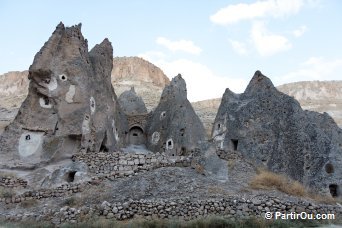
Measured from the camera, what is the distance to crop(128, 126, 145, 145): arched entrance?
28516mm

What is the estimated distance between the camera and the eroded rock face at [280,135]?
59.0 feet

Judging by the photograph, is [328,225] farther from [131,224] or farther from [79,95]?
[79,95]

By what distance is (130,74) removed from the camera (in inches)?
3191

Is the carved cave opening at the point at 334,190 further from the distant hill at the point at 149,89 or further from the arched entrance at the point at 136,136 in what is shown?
Answer: the distant hill at the point at 149,89

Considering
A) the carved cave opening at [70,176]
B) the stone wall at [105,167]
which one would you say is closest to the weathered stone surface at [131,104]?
the stone wall at [105,167]

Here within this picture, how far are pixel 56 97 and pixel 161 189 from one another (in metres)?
9.19

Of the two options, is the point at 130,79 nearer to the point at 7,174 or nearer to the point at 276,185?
the point at 7,174

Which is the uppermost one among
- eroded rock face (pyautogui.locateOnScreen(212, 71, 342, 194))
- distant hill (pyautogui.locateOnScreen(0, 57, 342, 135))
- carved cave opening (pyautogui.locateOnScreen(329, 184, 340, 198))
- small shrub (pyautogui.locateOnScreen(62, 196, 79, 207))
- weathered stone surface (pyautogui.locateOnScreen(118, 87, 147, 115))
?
distant hill (pyautogui.locateOnScreen(0, 57, 342, 135))

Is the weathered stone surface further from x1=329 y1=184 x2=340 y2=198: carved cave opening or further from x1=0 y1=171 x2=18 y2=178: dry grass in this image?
x1=329 y1=184 x2=340 y2=198: carved cave opening

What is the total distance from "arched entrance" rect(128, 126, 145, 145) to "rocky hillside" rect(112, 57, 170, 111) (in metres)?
43.5

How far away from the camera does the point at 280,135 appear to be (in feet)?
66.0

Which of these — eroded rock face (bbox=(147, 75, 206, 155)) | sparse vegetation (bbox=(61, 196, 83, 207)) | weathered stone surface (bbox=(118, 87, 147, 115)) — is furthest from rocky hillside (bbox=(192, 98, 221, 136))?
sparse vegetation (bbox=(61, 196, 83, 207))

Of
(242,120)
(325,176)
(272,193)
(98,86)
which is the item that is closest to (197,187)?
(272,193)

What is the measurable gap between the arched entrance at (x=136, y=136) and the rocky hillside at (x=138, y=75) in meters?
43.5
